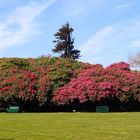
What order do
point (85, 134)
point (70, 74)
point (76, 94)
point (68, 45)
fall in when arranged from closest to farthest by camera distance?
point (85, 134), point (76, 94), point (70, 74), point (68, 45)

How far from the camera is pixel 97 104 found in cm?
3359

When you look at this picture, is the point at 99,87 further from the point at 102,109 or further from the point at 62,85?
the point at 62,85

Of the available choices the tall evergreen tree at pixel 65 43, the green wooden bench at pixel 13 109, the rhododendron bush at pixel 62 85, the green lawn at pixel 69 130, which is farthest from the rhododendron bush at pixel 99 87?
the tall evergreen tree at pixel 65 43

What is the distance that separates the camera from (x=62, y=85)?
3428 centimetres

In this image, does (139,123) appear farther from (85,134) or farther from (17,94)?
(17,94)

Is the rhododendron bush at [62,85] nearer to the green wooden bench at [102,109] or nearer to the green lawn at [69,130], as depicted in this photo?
the green wooden bench at [102,109]

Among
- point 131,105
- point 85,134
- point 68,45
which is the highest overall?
point 68,45

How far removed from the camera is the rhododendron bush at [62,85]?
32631 millimetres

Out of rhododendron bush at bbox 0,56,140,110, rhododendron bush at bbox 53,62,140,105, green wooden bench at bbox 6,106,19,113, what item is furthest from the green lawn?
rhododendron bush at bbox 0,56,140,110

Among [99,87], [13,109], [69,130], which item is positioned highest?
[99,87]

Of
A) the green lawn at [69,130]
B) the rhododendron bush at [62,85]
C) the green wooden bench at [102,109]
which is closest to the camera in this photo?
the green lawn at [69,130]

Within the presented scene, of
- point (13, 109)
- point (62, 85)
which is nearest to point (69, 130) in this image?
point (13, 109)

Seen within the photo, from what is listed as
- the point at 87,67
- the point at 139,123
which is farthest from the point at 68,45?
the point at 139,123

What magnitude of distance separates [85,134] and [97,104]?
17.6 m
